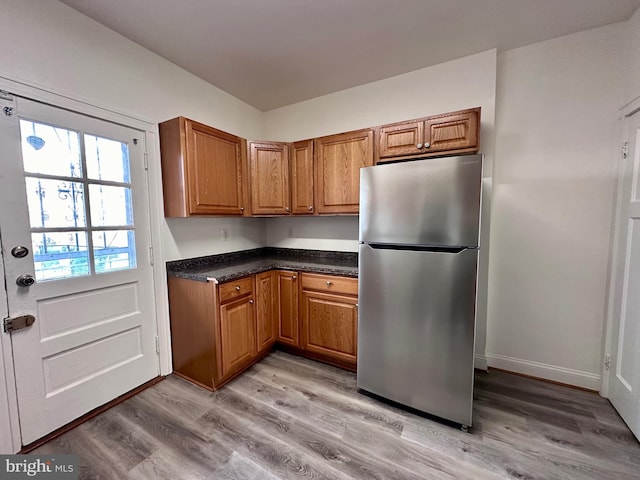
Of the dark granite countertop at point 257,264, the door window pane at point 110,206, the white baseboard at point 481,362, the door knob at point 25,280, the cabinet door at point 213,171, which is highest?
the cabinet door at point 213,171

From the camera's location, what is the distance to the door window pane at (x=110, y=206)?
1693 mm

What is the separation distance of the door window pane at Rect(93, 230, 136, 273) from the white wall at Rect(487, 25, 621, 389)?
2946 millimetres

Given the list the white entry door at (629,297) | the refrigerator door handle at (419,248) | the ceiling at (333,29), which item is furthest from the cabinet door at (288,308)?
the white entry door at (629,297)

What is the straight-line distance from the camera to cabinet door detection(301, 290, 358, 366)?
84.3 inches

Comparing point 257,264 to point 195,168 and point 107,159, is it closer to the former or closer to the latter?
point 195,168

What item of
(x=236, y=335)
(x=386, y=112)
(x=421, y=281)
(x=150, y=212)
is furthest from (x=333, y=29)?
(x=236, y=335)

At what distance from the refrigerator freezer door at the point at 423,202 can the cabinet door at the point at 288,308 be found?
3.00 ft

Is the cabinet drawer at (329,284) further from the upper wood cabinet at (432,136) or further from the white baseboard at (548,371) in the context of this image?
the white baseboard at (548,371)

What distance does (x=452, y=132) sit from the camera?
1.84 meters

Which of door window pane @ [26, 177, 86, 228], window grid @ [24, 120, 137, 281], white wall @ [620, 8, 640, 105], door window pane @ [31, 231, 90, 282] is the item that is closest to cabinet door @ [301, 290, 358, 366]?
window grid @ [24, 120, 137, 281]

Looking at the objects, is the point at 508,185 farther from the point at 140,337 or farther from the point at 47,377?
the point at 47,377

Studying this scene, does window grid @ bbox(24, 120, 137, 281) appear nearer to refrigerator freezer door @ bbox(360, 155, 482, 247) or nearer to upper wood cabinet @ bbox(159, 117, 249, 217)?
upper wood cabinet @ bbox(159, 117, 249, 217)

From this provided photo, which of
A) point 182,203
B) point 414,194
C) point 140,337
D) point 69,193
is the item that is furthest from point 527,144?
point 140,337

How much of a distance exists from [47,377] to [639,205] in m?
3.78
